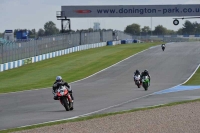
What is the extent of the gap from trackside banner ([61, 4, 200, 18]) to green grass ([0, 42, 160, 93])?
10485 mm

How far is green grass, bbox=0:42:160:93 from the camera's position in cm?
3763

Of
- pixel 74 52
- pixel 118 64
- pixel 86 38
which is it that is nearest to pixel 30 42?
pixel 118 64

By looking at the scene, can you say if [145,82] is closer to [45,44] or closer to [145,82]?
[145,82]

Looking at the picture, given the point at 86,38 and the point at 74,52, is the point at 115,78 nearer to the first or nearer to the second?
the point at 74,52

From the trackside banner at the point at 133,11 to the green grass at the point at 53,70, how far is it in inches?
413

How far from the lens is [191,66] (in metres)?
50.0

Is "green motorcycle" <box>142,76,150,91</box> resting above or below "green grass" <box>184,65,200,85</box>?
above

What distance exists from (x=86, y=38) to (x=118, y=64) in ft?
84.2

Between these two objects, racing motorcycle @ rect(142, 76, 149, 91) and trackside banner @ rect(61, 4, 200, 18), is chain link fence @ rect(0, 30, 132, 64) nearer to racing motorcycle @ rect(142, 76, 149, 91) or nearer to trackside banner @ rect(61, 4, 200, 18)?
trackside banner @ rect(61, 4, 200, 18)

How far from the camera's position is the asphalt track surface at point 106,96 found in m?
19.7

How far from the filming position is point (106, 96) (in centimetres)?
2712

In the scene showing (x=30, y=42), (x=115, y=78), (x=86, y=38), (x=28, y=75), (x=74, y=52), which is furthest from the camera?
(x=86, y=38)

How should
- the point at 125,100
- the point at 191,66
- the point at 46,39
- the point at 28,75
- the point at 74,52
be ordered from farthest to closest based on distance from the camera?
the point at 74,52 < the point at 46,39 < the point at 191,66 < the point at 28,75 < the point at 125,100

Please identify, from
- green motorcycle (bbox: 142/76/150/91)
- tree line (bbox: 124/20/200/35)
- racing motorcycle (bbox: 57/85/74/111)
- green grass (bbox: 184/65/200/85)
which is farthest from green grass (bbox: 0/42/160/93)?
tree line (bbox: 124/20/200/35)
